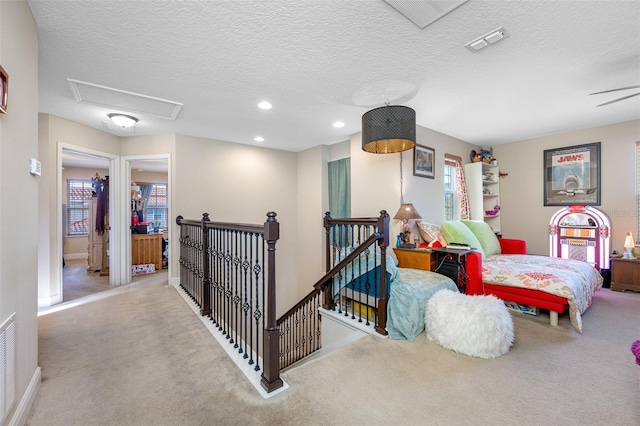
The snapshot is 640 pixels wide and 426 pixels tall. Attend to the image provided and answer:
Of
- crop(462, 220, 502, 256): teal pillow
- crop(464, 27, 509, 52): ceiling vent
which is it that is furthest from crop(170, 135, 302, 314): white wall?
crop(464, 27, 509, 52): ceiling vent

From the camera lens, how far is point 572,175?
452cm

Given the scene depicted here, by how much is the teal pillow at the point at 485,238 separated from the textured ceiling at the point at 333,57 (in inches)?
66.8

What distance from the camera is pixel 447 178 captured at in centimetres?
479

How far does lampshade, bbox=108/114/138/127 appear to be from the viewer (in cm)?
342

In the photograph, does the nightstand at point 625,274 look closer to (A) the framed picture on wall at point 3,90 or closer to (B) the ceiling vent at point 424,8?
(B) the ceiling vent at point 424,8

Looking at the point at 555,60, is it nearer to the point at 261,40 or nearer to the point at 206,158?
the point at 261,40

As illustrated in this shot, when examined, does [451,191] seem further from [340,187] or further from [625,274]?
[625,274]

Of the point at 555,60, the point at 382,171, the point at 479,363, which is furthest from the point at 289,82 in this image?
the point at 479,363

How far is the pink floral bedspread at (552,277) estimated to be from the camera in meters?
2.62

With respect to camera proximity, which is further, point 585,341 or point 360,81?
point 360,81

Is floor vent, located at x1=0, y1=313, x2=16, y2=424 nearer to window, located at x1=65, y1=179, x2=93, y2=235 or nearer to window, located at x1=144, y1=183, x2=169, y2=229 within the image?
window, located at x1=144, y1=183, x2=169, y2=229

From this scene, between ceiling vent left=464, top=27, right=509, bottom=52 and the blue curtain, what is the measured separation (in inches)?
114

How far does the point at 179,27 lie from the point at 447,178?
448 cm

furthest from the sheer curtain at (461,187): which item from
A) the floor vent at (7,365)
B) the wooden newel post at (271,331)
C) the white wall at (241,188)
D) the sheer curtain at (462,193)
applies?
the floor vent at (7,365)
